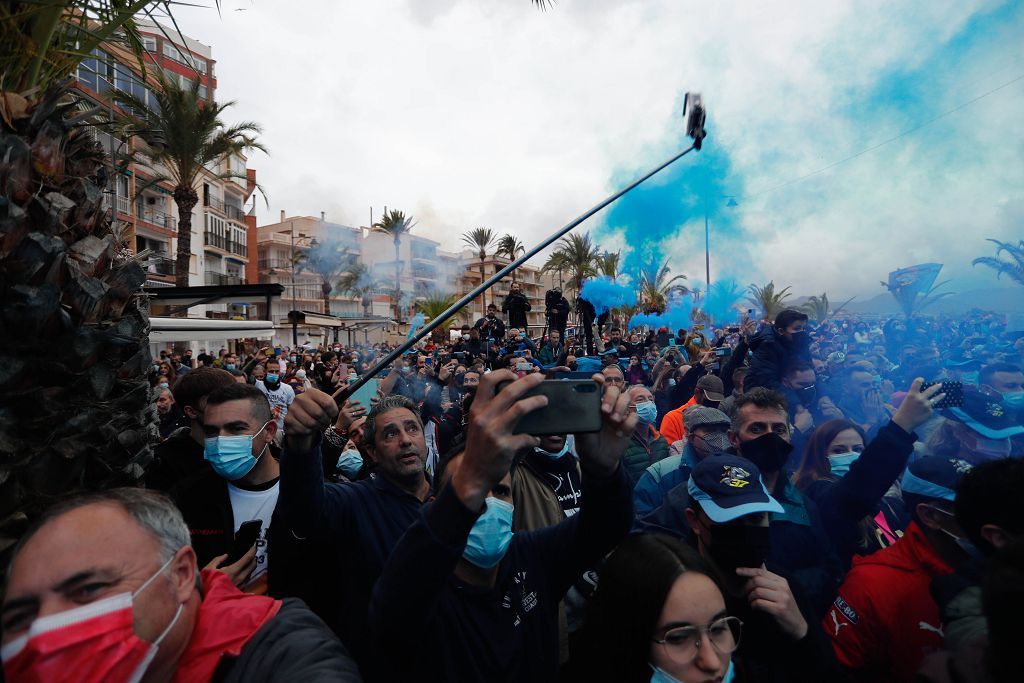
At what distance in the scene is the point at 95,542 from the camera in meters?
1.27

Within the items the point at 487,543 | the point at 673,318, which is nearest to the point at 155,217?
the point at 673,318

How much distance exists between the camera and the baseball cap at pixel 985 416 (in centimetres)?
357

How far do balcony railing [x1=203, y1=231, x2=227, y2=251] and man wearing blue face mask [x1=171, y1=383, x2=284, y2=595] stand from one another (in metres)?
44.9

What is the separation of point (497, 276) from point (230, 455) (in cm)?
165

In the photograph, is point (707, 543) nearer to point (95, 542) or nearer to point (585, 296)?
point (95, 542)

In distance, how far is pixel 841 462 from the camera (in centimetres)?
323

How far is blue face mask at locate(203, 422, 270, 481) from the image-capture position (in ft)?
9.07

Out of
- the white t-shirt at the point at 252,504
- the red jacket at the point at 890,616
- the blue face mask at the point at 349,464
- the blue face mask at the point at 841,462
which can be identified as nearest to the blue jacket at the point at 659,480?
the blue face mask at the point at 841,462

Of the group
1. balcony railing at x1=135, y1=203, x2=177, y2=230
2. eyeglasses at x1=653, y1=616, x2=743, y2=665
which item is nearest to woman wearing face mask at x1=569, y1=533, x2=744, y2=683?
eyeglasses at x1=653, y1=616, x2=743, y2=665

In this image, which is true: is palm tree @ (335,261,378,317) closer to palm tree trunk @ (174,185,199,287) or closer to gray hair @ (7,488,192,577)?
palm tree trunk @ (174,185,199,287)

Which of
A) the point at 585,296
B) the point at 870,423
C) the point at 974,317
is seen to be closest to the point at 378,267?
the point at 585,296

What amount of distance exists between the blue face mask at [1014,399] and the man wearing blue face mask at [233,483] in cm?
524

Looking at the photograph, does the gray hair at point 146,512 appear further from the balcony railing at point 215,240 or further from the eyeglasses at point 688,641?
the balcony railing at point 215,240

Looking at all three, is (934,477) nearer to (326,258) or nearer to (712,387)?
(712,387)
